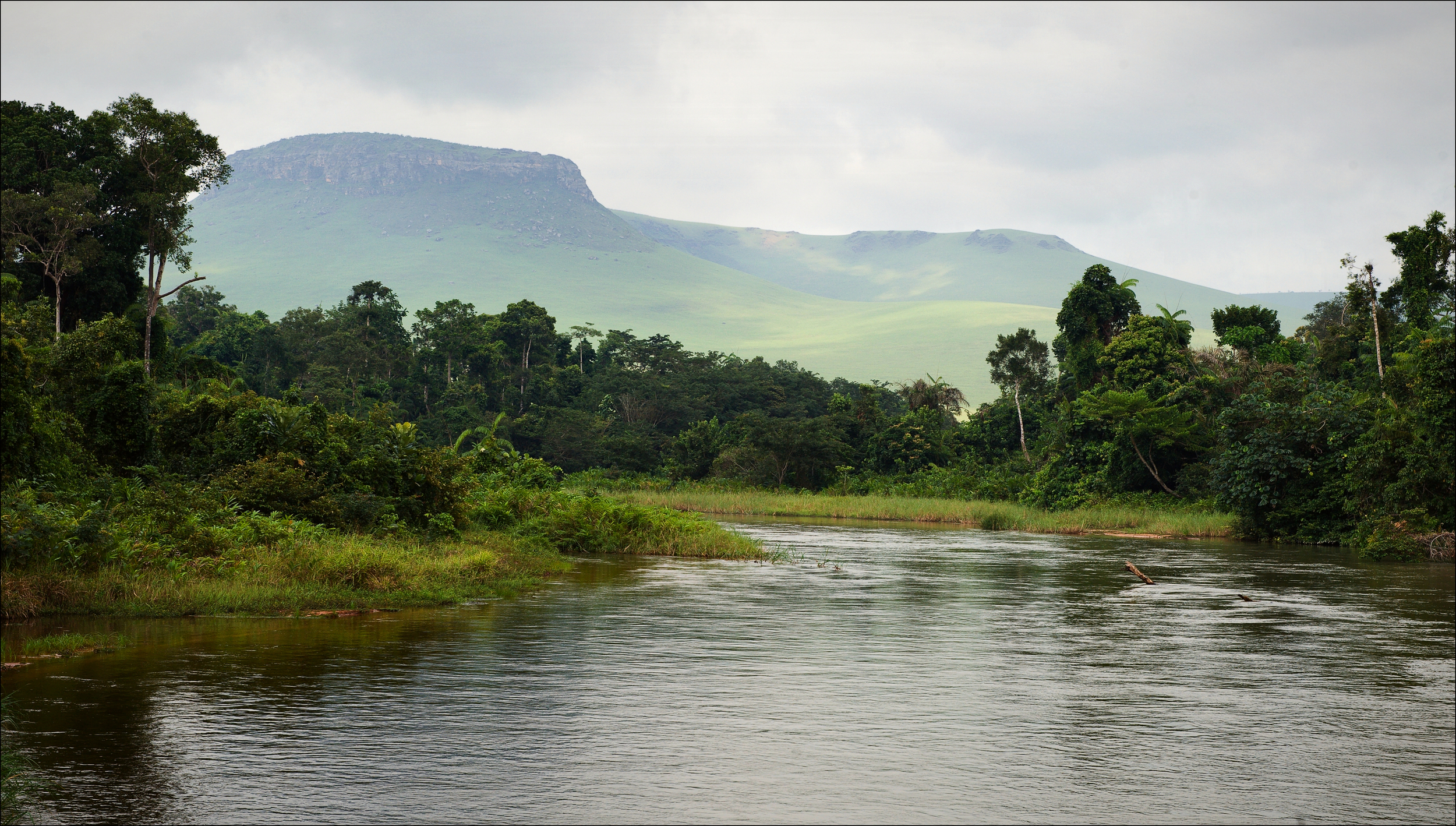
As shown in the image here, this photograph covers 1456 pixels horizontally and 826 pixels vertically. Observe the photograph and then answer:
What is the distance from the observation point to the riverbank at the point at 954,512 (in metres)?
43.1

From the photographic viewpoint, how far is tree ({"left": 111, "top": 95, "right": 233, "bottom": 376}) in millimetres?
38281

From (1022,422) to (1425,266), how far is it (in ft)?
82.6

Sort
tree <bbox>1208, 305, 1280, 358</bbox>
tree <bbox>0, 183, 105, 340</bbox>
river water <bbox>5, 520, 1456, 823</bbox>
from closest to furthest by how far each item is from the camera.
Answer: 1. river water <bbox>5, 520, 1456, 823</bbox>
2. tree <bbox>0, 183, 105, 340</bbox>
3. tree <bbox>1208, 305, 1280, 358</bbox>

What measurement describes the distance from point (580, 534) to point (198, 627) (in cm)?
1491

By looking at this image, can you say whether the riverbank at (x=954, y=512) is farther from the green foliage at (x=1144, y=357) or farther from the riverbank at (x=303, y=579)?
the riverbank at (x=303, y=579)

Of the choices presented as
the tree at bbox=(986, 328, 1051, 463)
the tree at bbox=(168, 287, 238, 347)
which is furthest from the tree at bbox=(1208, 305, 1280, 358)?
the tree at bbox=(168, 287, 238, 347)

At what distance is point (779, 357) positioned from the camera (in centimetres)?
19362

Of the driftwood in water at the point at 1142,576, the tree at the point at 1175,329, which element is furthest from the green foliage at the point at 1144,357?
the driftwood in water at the point at 1142,576

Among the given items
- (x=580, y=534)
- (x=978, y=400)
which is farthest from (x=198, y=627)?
(x=978, y=400)

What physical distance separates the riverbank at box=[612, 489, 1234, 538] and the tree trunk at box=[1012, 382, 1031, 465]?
9.89 m

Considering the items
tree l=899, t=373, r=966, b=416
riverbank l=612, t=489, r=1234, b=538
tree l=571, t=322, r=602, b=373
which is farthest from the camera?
tree l=571, t=322, r=602, b=373

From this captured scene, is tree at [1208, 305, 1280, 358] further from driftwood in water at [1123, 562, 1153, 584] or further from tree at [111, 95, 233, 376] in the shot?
tree at [111, 95, 233, 376]

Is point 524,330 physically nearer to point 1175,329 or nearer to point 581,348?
point 581,348

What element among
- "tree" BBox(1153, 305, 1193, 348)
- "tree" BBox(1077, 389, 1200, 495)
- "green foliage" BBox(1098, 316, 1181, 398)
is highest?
"tree" BBox(1153, 305, 1193, 348)
